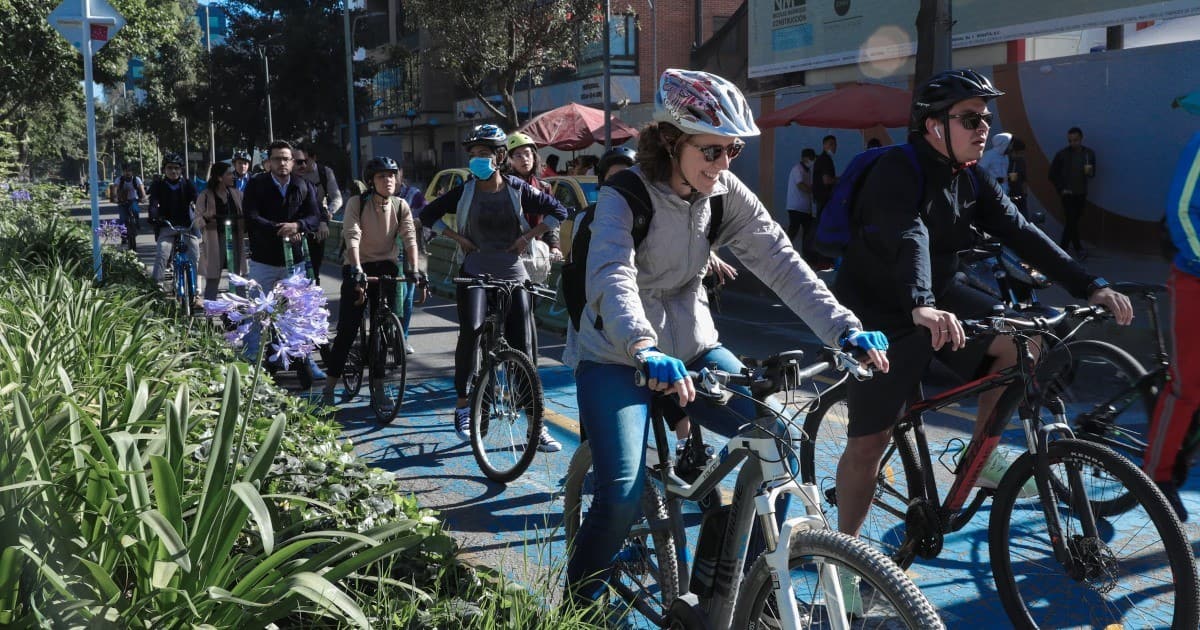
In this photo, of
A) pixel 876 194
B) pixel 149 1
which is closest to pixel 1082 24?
pixel 876 194

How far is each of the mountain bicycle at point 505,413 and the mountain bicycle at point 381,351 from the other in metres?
1.27

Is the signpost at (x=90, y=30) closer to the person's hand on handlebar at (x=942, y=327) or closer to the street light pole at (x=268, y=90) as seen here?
the person's hand on handlebar at (x=942, y=327)

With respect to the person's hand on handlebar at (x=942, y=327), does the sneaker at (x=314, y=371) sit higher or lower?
lower

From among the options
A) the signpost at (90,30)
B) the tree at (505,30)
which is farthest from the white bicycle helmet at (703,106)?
the tree at (505,30)

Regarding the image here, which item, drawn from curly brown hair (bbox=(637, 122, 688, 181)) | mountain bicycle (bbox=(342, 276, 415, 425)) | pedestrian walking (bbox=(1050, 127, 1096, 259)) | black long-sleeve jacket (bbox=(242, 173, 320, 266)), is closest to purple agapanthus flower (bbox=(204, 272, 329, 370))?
curly brown hair (bbox=(637, 122, 688, 181))

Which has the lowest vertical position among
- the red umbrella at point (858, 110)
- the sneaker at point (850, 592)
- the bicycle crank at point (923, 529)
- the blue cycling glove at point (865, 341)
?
the bicycle crank at point (923, 529)

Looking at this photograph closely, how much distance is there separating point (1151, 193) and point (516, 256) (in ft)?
41.8

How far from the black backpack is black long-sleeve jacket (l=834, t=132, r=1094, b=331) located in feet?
2.25

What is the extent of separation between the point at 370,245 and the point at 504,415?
2.49 meters

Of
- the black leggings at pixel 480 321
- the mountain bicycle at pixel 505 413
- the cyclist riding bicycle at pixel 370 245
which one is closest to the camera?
the mountain bicycle at pixel 505 413

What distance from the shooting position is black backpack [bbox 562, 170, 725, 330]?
3178 mm

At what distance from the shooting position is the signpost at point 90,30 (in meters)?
9.45

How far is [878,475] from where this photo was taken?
13.4 ft

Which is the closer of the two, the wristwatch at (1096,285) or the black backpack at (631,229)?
the black backpack at (631,229)
